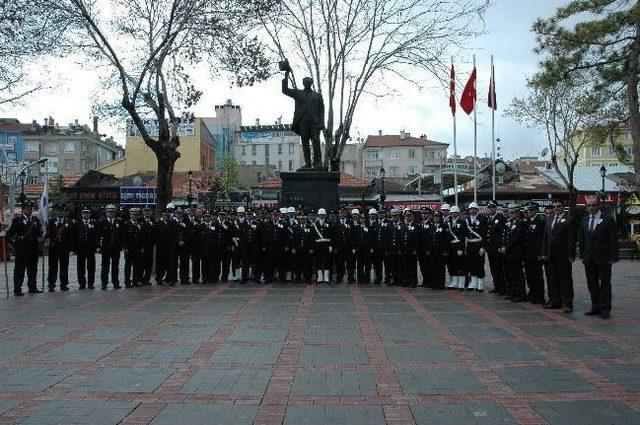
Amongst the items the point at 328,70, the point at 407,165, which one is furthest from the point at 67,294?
the point at 407,165

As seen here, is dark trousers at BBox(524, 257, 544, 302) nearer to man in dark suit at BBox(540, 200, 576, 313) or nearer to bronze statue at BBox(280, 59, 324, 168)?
man in dark suit at BBox(540, 200, 576, 313)

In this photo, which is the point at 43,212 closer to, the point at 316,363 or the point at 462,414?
the point at 316,363

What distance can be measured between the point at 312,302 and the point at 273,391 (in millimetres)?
6340

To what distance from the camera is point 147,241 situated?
54.0ft

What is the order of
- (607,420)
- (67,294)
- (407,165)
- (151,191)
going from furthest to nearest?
(407,165), (151,191), (67,294), (607,420)

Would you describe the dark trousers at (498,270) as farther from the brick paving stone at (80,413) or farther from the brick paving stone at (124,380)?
the brick paving stone at (80,413)

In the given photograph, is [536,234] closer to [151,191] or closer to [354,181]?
[151,191]

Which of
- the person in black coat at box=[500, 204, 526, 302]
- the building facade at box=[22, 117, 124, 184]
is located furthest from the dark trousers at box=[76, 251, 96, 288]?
the building facade at box=[22, 117, 124, 184]

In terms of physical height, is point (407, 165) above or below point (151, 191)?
above

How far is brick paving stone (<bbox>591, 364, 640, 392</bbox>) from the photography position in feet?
21.8

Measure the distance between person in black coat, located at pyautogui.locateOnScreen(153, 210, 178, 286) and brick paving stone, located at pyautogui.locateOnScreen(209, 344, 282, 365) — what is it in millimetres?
8337

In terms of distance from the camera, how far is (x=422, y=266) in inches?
638

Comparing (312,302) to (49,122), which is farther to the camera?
(49,122)

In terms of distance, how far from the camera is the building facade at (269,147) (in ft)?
341
